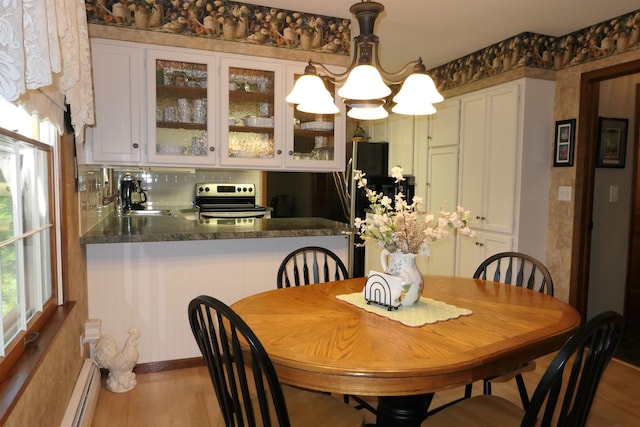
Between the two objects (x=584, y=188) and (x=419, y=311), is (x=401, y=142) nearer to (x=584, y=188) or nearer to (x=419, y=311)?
(x=584, y=188)

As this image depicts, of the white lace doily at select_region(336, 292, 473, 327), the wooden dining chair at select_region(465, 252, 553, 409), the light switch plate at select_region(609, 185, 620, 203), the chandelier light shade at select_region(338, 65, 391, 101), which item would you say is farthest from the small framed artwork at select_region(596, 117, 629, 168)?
the chandelier light shade at select_region(338, 65, 391, 101)

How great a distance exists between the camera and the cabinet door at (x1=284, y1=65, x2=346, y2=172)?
3090 mm

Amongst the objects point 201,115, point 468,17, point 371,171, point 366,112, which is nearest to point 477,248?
point 371,171

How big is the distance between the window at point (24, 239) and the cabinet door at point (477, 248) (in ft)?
10.3

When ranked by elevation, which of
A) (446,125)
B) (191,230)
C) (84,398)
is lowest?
(84,398)

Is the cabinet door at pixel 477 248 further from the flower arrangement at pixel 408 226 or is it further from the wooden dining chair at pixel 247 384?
the wooden dining chair at pixel 247 384

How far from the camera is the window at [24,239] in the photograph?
4.61 ft

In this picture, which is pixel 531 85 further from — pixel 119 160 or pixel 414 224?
pixel 119 160

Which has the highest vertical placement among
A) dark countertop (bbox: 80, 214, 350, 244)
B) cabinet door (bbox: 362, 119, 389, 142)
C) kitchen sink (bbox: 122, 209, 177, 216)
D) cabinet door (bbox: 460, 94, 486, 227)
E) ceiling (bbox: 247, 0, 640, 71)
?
ceiling (bbox: 247, 0, 640, 71)

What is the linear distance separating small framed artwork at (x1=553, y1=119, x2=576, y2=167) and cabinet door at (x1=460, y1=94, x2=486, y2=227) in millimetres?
565

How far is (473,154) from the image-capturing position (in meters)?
3.94

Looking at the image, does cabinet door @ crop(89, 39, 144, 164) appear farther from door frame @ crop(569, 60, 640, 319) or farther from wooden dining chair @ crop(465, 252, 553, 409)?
door frame @ crop(569, 60, 640, 319)


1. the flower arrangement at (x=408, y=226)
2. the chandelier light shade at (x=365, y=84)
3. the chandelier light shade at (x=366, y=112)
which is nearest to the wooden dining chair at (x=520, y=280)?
the flower arrangement at (x=408, y=226)

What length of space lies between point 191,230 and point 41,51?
1.79 meters
